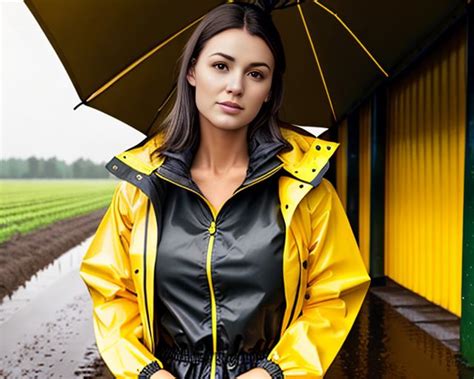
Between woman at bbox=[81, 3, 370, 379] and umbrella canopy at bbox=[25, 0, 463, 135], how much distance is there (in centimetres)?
88

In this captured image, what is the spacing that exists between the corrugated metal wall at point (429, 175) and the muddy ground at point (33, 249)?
17.0ft

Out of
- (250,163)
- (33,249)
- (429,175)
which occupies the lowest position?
(33,249)

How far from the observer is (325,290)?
151 cm

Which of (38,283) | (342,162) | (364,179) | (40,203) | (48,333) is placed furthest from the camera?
(40,203)

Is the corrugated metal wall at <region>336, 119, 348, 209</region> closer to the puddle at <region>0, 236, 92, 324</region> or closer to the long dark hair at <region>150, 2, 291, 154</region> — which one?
the puddle at <region>0, 236, 92, 324</region>

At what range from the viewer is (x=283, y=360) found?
4.81ft

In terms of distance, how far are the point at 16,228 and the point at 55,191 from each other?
6.54 metres

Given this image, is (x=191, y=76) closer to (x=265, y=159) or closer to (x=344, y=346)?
(x=265, y=159)

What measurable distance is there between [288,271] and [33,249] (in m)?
10.5

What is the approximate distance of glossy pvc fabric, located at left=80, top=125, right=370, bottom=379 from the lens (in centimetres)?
148

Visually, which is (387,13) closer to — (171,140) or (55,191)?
(171,140)

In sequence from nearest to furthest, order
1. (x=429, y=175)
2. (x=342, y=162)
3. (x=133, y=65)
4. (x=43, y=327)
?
1. (x=133, y=65)
2. (x=43, y=327)
3. (x=429, y=175)
4. (x=342, y=162)

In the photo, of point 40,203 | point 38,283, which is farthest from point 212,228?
point 40,203

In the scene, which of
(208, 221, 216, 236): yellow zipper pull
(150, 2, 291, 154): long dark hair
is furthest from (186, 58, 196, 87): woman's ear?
(208, 221, 216, 236): yellow zipper pull
